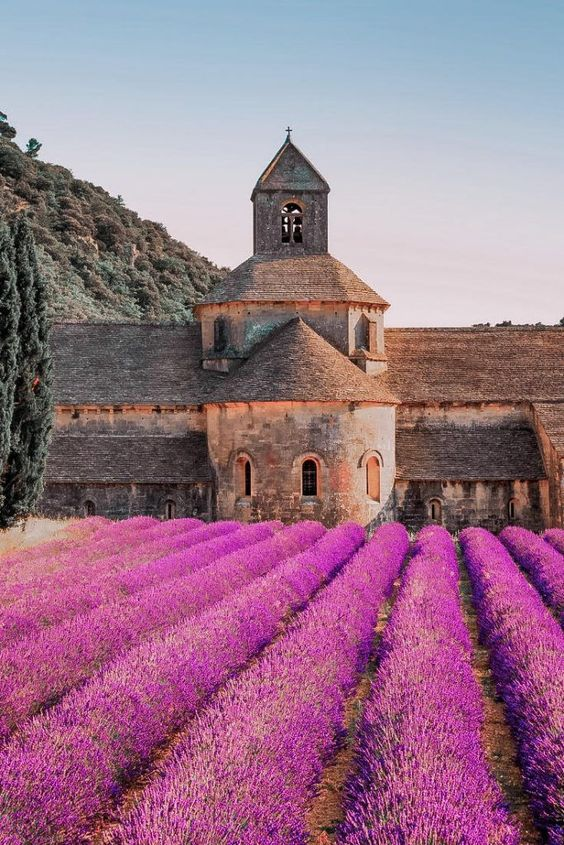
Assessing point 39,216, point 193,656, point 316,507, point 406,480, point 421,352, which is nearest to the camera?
point 193,656

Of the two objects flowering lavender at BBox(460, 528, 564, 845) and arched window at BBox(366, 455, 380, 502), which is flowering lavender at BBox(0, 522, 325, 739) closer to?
flowering lavender at BBox(460, 528, 564, 845)

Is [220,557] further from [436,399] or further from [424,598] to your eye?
[436,399]

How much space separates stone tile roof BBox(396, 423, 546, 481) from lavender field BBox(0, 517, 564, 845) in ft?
46.9

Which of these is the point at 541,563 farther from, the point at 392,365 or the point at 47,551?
the point at 392,365

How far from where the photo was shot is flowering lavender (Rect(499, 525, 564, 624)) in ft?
51.0

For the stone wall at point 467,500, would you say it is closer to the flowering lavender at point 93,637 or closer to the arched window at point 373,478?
the arched window at point 373,478

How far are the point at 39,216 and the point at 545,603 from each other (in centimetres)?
6770

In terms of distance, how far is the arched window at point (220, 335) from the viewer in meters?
33.6

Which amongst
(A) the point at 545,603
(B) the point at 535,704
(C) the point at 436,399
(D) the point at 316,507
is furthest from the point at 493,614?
(C) the point at 436,399

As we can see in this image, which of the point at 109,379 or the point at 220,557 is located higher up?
the point at 109,379

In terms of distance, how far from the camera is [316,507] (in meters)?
29.0

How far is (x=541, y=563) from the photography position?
18.9 m

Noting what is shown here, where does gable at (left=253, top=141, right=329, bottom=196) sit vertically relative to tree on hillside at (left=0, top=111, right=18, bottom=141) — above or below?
A: below

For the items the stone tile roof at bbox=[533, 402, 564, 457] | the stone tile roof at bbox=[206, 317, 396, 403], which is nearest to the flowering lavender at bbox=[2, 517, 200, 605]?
the stone tile roof at bbox=[206, 317, 396, 403]
